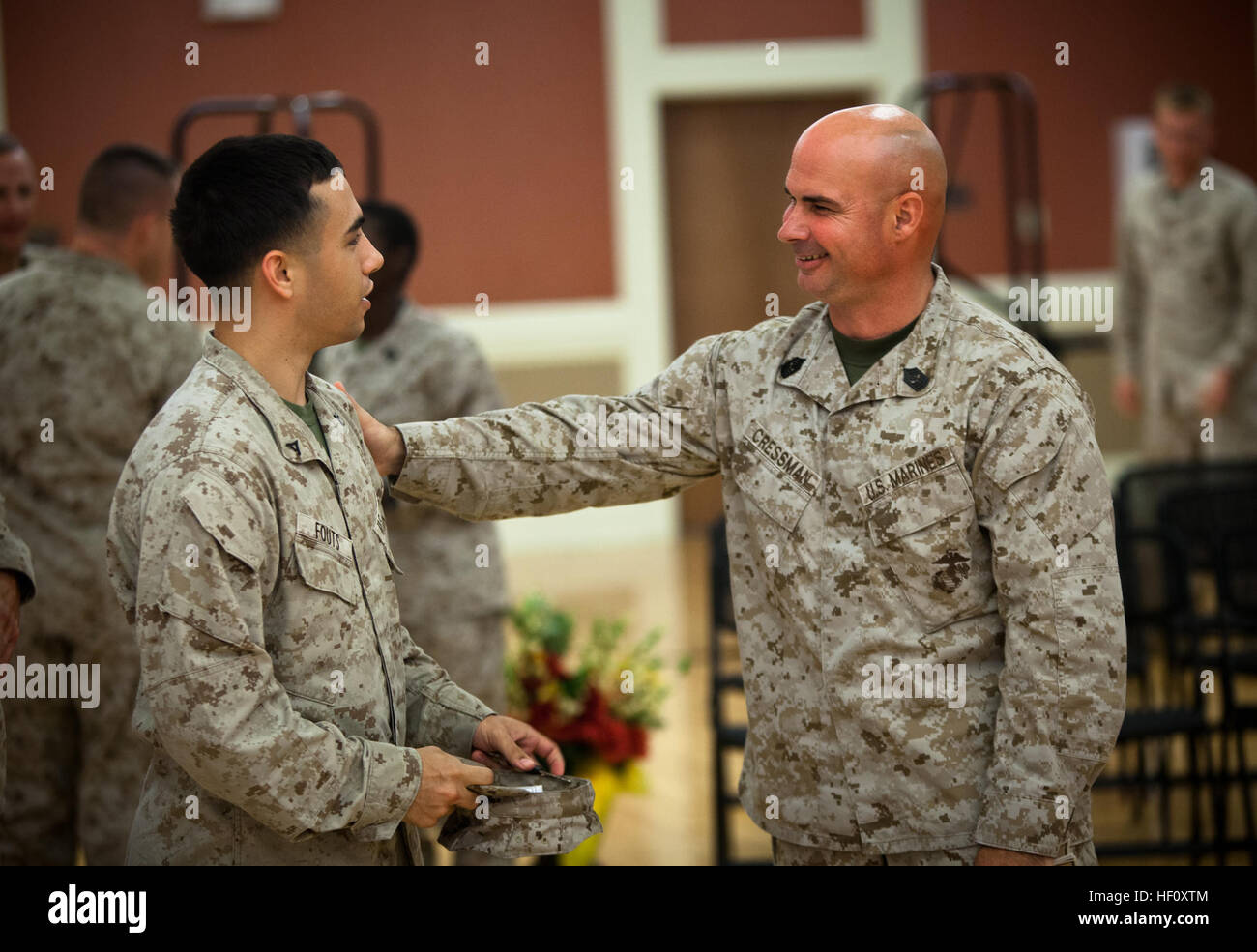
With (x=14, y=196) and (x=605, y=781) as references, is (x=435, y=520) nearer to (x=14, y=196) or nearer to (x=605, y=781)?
(x=605, y=781)

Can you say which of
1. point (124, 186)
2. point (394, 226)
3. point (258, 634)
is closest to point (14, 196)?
point (124, 186)

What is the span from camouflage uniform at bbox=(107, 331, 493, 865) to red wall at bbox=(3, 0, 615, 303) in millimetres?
5605

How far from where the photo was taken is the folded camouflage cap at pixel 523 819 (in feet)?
5.47

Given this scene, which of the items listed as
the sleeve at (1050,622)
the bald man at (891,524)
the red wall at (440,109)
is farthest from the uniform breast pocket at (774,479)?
the red wall at (440,109)

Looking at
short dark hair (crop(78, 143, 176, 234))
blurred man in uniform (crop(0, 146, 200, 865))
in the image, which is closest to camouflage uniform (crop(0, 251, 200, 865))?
blurred man in uniform (crop(0, 146, 200, 865))

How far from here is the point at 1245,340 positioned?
527cm

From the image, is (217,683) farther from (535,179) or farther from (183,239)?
(535,179)

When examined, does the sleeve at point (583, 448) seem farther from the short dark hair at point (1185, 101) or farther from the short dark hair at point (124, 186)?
the short dark hair at point (1185, 101)

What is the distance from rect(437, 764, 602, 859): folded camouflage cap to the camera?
1668mm

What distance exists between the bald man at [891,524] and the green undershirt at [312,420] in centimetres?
19

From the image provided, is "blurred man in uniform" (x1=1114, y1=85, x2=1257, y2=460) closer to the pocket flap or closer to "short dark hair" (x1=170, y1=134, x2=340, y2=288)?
the pocket flap

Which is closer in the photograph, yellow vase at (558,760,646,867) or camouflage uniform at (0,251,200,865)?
camouflage uniform at (0,251,200,865)

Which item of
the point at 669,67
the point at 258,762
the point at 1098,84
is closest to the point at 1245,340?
the point at 1098,84

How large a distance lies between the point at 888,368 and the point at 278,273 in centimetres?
85
